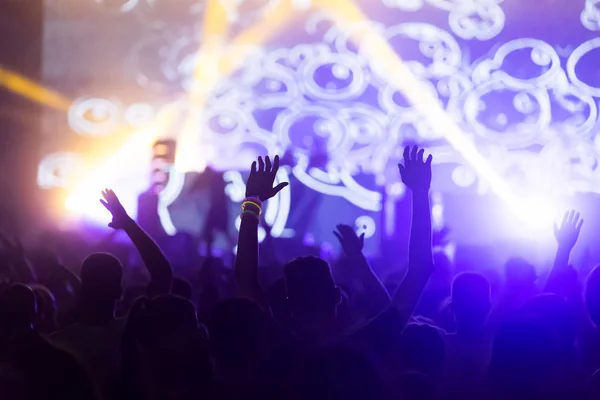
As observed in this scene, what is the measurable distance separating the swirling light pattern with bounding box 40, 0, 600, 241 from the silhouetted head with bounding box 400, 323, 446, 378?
3.85 m

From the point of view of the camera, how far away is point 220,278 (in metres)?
2.90

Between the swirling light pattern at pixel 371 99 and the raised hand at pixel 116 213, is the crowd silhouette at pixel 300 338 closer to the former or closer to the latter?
the raised hand at pixel 116 213

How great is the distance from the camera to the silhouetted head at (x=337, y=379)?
4.61ft

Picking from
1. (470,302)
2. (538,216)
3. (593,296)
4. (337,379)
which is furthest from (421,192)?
(538,216)

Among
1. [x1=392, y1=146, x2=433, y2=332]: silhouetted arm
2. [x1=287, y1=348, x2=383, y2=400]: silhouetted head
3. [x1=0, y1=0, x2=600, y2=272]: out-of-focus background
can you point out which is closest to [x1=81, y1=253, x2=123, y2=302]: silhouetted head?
[x1=287, y1=348, x2=383, y2=400]: silhouetted head

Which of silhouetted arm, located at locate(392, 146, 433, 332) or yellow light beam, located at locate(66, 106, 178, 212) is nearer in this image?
silhouetted arm, located at locate(392, 146, 433, 332)

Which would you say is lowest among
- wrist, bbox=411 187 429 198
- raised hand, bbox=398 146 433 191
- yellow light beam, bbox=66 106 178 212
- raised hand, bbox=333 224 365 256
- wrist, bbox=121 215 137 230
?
raised hand, bbox=333 224 365 256

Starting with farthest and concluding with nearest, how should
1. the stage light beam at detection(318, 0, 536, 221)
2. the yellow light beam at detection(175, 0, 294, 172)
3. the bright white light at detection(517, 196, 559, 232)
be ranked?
the yellow light beam at detection(175, 0, 294, 172) → the stage light beam at detection(318, 0, 536, 221) → the bright white light at detection(517, 196, 559, 232)

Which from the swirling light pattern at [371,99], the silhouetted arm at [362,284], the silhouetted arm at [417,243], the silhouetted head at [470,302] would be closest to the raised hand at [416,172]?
the silhouetted arm at [417,243]

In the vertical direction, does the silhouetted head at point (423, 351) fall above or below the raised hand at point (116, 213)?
below

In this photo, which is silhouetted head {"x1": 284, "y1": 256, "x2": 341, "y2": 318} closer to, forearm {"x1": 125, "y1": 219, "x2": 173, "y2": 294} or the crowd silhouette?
the crowd silhouette

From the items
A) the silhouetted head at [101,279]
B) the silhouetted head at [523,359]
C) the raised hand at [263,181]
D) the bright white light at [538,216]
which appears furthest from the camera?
the bright white light at [538,216]

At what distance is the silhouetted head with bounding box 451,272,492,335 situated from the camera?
1.86 m

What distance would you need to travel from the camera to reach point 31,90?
6262 millimetres
